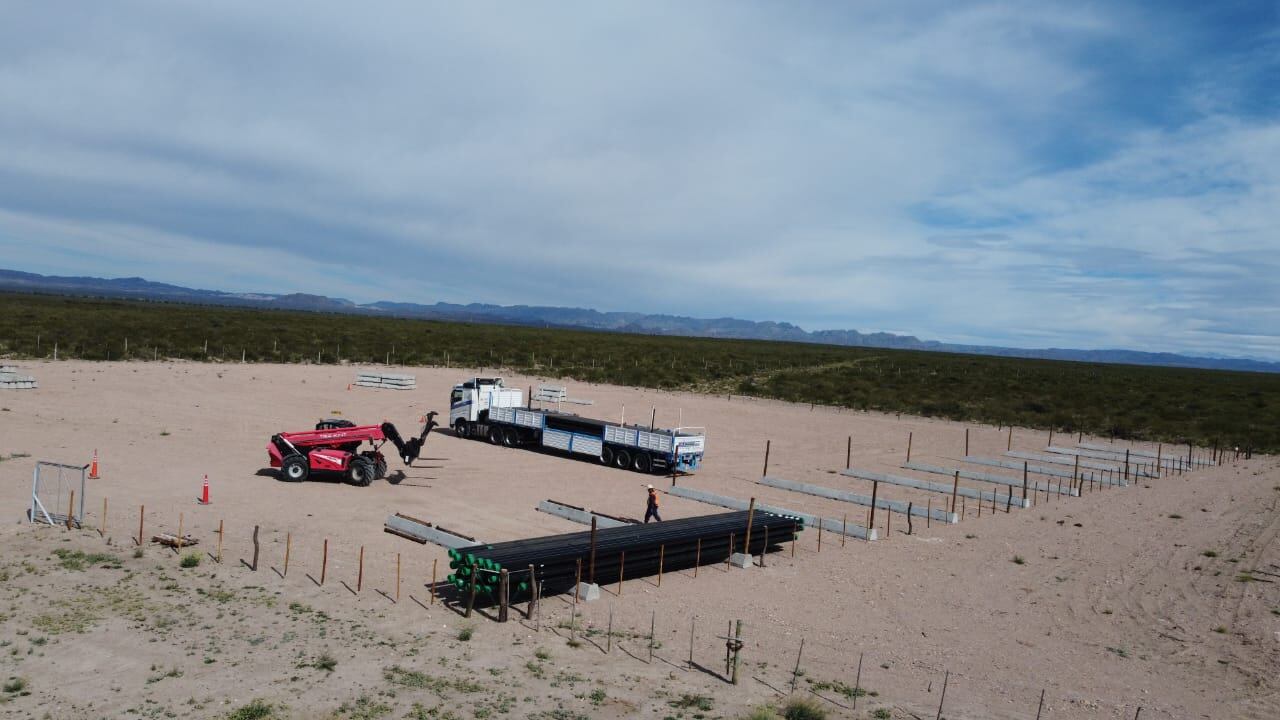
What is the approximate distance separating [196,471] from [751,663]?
69.1ft

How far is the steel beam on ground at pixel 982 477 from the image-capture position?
1253 inches

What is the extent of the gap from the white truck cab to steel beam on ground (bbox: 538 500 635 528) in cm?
1436

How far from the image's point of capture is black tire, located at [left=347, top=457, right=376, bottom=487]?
88.4ft

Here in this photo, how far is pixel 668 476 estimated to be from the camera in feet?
108

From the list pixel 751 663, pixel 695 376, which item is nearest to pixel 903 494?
pixel 751 663

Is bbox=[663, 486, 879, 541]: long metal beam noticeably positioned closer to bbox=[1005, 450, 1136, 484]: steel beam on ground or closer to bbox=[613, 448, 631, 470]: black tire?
bbox=[613, 448, 631, 470]: black tire

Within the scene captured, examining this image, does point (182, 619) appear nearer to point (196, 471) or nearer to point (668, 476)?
point (196, 471)

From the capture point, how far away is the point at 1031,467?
3825 cm

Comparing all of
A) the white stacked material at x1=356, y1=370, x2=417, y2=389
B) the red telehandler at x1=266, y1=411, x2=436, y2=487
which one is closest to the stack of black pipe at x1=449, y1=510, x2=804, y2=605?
the red telehandler at x1=266, y1=411, x2=436, y2=487

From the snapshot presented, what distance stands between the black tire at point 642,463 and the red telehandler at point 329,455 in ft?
31.8

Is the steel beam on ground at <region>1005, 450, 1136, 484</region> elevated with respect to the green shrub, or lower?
elevated

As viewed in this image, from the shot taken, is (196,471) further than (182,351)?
No

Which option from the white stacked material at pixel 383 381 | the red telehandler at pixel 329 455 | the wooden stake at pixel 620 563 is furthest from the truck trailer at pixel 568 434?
Result: the white stacked material at pixel 383 381

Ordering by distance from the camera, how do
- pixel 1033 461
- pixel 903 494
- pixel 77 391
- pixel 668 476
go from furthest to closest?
1. pixel 77 391
2. pixel 1033 461
3. pixel 668 476
4. pixel 903 494
